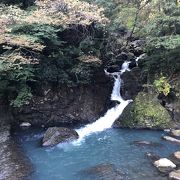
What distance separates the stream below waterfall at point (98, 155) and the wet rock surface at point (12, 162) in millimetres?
348

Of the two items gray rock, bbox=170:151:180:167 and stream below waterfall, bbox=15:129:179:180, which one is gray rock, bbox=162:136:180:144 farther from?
gray rock, bbox=170:151:180:167

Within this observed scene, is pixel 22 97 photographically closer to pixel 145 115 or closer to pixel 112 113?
pixel 112 113

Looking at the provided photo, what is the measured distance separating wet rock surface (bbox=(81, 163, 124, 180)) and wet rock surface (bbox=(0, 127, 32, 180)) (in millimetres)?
2200

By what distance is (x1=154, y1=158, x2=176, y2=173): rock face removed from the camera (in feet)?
39.3

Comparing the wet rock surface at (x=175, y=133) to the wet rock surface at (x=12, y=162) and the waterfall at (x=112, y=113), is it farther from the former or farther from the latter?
the wet rock surface at (x=12, y=162)

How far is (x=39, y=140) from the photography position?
15.6 metres

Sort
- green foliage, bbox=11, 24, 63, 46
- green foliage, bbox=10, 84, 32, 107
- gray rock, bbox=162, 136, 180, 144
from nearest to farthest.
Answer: gray rock, bbox=162, 136, 180, 144 < green foliage, bbox=11, 24, 63, 46 < green foliage, bbox=10, 84, 32, 107

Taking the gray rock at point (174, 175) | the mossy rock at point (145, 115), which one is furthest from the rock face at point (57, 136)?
the gray rock at point (174, 175)

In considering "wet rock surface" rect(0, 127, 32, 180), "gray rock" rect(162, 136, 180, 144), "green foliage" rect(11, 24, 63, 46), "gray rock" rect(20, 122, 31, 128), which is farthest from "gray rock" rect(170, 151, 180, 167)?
"green foliage" rect(11, 24, 63, 46)

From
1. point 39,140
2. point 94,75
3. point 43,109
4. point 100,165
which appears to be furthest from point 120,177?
point 94,75

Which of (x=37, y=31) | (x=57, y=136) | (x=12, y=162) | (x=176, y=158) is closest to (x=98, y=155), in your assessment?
(x=57, y=136)

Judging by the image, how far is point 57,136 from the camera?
15.3m

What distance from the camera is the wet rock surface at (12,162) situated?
1149 centimetres

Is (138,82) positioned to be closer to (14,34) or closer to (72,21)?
(72,21)
